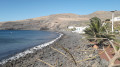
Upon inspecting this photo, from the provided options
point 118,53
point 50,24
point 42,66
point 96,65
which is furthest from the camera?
point 50,24

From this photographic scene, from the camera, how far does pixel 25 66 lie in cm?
966

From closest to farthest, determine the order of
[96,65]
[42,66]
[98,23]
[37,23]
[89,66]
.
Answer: [96,65] → [89,66] → [42,66] → [98,23] → [37,23]

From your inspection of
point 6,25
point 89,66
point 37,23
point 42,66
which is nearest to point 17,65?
point 42,66

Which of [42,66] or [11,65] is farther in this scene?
[11,65]

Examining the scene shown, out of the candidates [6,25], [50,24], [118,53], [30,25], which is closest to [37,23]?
[30,25]

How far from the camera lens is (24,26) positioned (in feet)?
517

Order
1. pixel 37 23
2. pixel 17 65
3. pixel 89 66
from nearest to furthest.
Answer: pixel 89 66
pixel 17 65
pixel 37 23

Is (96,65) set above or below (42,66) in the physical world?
above

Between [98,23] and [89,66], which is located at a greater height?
[98,23]

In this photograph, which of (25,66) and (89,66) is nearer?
(89,66)

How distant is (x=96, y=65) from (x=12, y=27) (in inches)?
6577

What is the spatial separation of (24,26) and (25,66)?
15393cm

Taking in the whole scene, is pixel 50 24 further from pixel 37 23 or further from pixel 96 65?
pixel 96 65

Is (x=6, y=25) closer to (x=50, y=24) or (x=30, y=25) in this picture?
(x=30, y=25)
